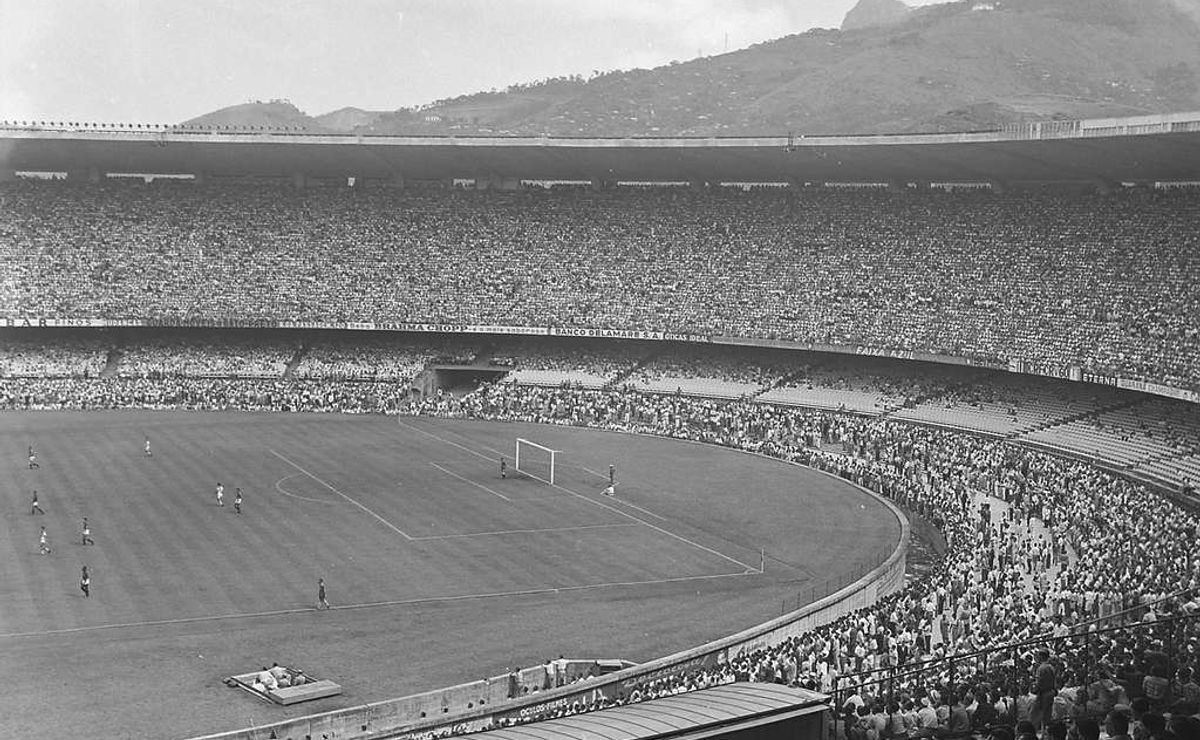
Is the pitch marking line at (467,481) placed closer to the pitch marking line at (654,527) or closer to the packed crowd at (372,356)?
the pitch marking line at (654,527)

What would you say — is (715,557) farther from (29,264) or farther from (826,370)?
(29,264)

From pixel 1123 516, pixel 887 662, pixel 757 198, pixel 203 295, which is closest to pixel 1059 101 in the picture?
pixel 757 198

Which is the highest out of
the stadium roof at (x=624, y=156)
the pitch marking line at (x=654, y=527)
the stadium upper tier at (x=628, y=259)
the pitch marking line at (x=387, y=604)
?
the stadium roof at (x=624, y=156)

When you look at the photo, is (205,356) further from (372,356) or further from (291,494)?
(291,494)

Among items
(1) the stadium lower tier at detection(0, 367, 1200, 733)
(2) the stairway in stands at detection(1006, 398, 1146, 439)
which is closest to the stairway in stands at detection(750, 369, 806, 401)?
(1) the stadium lower tier at detection(0, 367, 1200, 733)

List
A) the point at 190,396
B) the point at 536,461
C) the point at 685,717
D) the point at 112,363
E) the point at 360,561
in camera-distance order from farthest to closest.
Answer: the point at 112,363, the point at 190,396, the point at 536,461, the point at 360,561, the point at 685,717

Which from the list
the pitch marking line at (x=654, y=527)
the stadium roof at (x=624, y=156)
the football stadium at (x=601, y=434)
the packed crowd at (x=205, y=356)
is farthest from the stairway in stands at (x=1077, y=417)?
the packed crowd at (x=205, y=356)

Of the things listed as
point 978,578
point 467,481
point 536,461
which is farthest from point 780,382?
point 978,578
